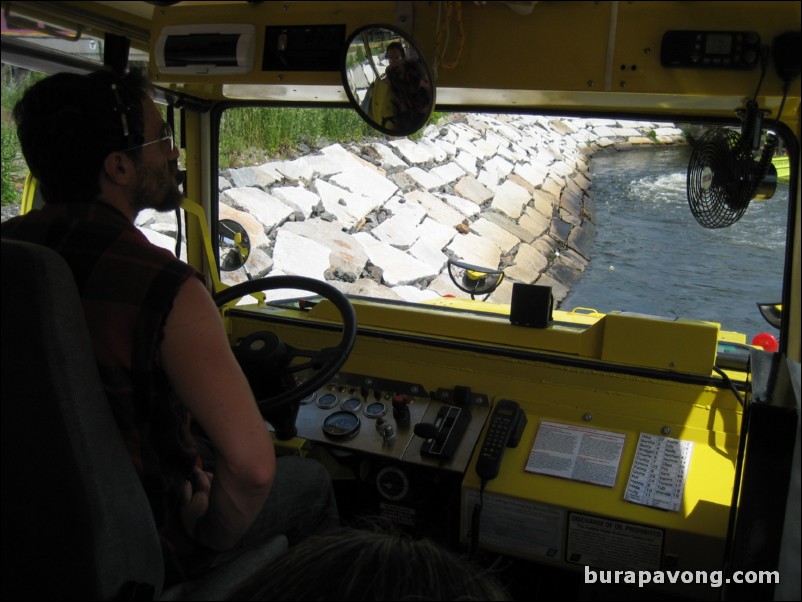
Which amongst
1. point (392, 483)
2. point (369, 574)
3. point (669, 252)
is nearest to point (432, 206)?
point (669, 252)

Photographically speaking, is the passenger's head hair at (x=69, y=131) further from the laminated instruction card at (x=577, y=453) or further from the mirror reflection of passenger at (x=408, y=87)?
the laminated instruction card at (x=577, y=453)

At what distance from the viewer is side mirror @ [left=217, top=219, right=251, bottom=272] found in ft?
10.0

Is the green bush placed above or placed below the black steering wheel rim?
above

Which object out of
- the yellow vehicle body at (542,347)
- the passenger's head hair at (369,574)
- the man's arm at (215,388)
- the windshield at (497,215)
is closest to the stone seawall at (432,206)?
the windshield at (497,215)

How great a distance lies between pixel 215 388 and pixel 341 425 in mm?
1064

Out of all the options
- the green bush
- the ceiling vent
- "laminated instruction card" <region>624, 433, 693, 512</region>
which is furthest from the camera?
the green bush

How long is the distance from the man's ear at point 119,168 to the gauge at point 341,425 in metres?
1.12

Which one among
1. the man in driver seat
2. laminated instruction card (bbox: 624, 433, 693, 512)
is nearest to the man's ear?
the man in driver seat

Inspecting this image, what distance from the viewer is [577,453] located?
220 centimetres

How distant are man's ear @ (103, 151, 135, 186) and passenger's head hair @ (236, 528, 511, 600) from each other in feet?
3.60

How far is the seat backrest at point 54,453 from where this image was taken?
1.17 meters

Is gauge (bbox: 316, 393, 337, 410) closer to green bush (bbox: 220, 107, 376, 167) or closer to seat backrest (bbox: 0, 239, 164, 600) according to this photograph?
green bush (bbox: 220, 107, 376, 167)

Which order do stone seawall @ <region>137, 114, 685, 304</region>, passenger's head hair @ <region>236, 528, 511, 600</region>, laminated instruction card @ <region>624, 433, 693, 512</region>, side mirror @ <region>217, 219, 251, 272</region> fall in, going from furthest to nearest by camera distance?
1. side mirror @ <region>217, 219, 251, 272</region>
2. stone seawall @ <region>137, 114, 685, 304</region>
3. laminated instruction card @ <region>624, 433, 693, 512</region>
4. passenger's head hair @ <region>236, 528, 511, 600</region>

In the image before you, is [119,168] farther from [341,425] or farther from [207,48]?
[341,425]
